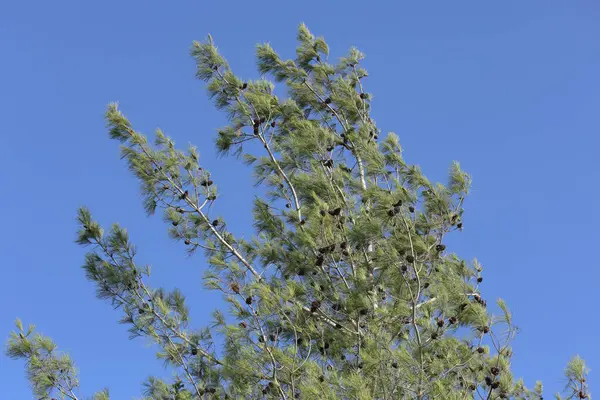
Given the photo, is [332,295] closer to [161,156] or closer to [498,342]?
[498,342]


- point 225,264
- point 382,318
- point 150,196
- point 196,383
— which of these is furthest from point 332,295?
point 150,196

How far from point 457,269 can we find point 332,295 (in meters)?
1.00

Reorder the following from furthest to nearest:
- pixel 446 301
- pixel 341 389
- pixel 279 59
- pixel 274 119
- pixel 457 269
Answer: pixel 279 59 < pixel 274 119 < pixel 457 269 < pixel 446 301 < pixel 341 389

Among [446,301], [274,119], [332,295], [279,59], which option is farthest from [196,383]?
[279,59]

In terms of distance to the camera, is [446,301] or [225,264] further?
[225,264]

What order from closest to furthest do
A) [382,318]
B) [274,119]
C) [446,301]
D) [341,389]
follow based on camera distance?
[341,389], [446,301], [382,318], [274,119]

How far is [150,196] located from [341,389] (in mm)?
2338

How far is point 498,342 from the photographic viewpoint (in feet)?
13.1

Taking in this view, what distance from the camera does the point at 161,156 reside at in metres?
5.23

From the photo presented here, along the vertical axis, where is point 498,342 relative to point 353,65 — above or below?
below

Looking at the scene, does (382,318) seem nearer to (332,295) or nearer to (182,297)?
(332,295)

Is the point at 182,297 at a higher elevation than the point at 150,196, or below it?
below

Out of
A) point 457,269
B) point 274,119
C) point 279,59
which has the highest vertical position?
point 279,59

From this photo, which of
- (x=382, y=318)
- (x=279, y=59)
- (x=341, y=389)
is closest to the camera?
(x=341, y=389)
